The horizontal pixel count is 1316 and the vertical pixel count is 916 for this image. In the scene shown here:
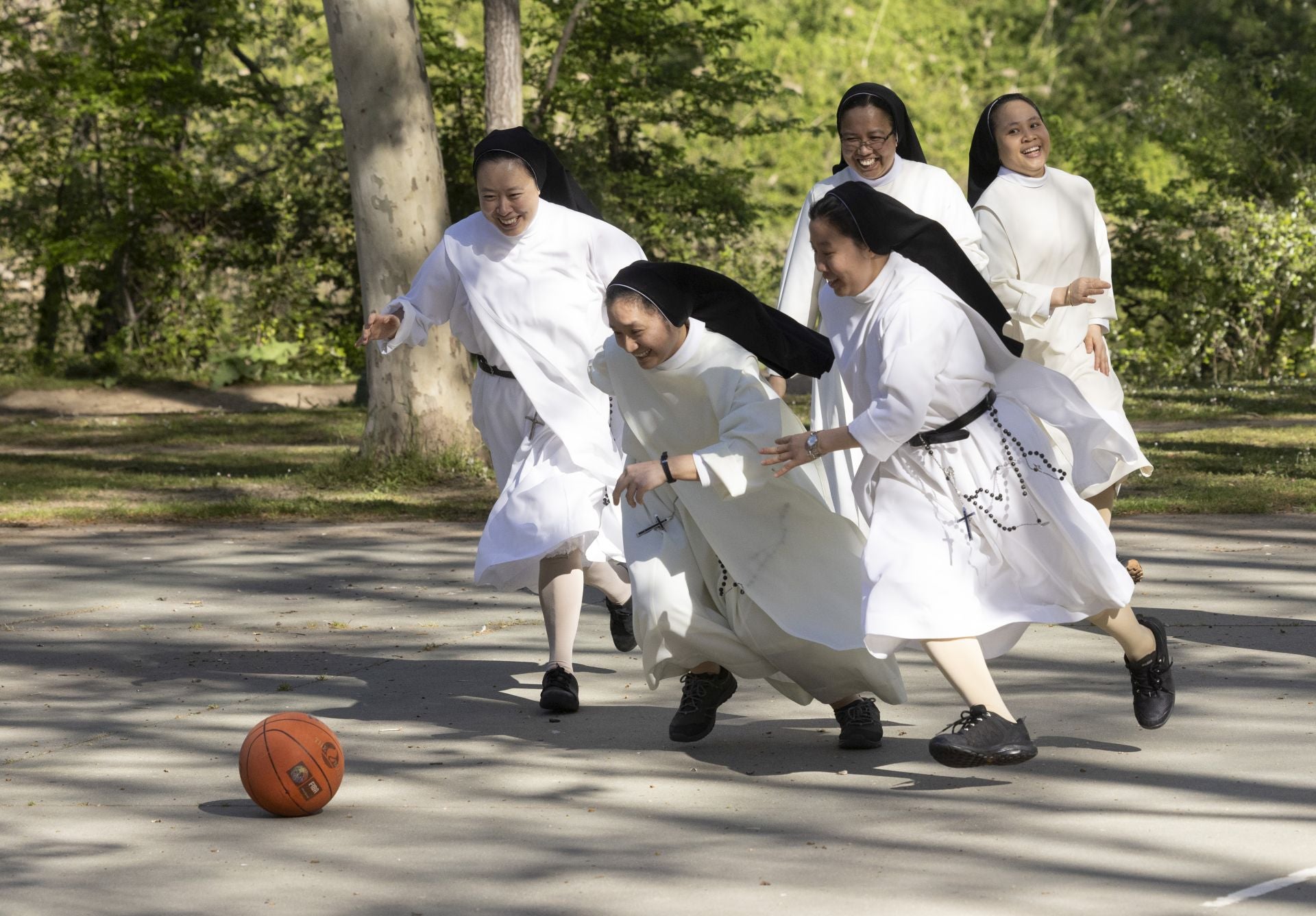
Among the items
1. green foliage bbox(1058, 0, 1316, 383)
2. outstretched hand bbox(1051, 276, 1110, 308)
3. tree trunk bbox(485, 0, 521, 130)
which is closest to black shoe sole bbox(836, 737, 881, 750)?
outstretched hand bbox(1051, 276, 1110, 308)

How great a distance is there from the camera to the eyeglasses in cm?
716

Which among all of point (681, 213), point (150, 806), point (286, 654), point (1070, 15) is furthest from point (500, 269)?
point (1070, 15)

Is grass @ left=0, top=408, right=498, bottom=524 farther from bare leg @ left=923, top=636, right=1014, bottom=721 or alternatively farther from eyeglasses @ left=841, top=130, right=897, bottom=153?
bare leg @ left=923, top=636, right=1014, bottom=721

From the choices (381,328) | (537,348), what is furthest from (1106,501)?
(381,328)

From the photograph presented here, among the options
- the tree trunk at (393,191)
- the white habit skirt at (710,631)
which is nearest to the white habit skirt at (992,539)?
the white habit skirt at (710,631)

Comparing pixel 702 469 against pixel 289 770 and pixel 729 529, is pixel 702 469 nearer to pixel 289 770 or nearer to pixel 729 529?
pixel 729 529

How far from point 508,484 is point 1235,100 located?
72.2ft

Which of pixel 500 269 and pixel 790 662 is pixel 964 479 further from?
pixel 500 269

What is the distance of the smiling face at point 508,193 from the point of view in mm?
6758

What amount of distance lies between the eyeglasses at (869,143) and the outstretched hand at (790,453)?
2.30m

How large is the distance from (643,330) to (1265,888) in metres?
2.52

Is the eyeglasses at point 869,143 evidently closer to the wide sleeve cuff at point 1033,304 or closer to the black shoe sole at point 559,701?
the wide sleeve cuff at point 1033,304

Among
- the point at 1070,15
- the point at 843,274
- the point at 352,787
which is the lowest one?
the point at 352,787

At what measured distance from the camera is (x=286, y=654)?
7.74m
